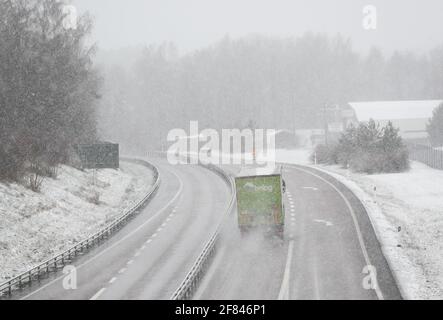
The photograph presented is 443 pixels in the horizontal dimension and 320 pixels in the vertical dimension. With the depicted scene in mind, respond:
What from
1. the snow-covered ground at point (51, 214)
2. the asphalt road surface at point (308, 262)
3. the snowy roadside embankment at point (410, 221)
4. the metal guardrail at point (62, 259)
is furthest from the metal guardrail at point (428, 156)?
the metal guardrail at point (62, 259)

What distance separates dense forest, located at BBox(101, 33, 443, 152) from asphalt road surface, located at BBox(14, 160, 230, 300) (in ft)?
265

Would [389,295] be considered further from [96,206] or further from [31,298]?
[96,206]

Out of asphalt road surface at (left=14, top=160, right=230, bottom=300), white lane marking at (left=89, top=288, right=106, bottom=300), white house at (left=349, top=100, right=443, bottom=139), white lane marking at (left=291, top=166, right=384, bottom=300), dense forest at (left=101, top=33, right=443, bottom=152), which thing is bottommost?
white lane marking at (left=89, top=288, right=106, bottom=300)

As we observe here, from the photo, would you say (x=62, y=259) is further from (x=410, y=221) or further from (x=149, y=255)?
(x=410, y=221)

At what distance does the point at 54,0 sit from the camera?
46500mm

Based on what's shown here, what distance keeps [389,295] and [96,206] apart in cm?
2406

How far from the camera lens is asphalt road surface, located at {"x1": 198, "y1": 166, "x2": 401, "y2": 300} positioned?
20266 millimetres

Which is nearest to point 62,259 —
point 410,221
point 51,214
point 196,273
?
point 196,273

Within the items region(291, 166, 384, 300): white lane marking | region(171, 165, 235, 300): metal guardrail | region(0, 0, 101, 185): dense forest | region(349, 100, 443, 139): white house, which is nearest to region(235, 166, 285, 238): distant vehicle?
region(171, 165, 235, 300): metal guardrail

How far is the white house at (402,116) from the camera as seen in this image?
98.5 m

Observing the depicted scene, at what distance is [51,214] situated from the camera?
33406 millimetres

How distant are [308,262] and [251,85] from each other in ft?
393

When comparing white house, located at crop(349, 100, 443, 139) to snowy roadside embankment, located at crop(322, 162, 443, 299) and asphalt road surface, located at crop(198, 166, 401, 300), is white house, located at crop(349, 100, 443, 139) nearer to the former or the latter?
snowy roadside embankment, located at crop(322, 162, 443, 299)
